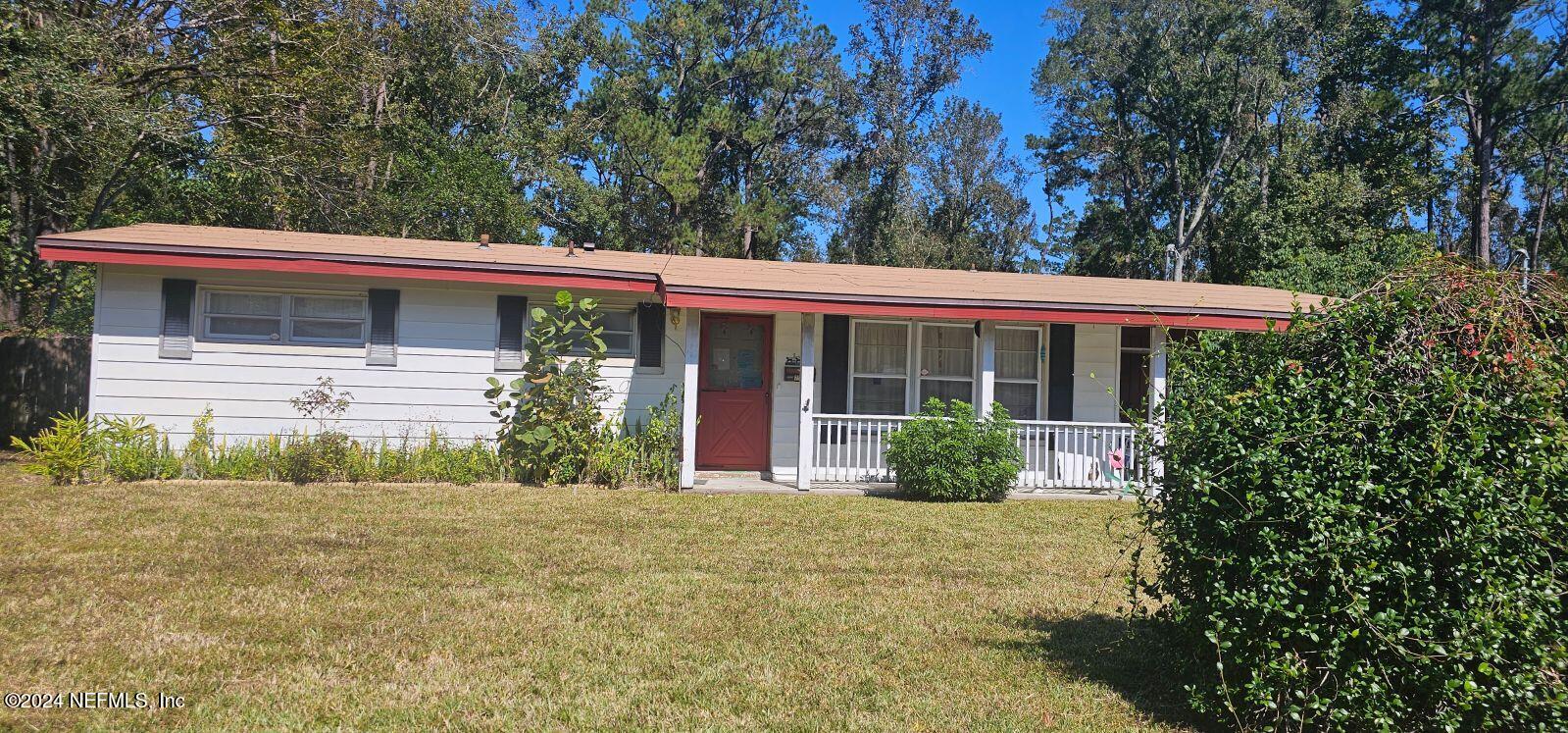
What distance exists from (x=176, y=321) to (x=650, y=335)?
5.61 metres

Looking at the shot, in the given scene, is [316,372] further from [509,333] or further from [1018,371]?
[1018,371]

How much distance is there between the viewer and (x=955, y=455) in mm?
10297

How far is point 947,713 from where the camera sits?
13.3 ft

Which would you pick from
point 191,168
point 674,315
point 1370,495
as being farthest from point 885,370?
point 191,168

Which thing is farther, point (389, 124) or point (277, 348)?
point (389, 124)

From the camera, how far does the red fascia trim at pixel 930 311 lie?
33.8ft

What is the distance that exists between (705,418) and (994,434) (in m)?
3.76

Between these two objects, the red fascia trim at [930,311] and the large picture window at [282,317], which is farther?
the large picture window at [282,317]

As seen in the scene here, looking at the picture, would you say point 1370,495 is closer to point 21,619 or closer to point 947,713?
point 947,713

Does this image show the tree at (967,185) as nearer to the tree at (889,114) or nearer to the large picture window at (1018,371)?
the tree at (889,114)

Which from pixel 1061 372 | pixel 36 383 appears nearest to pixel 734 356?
pixel 1061 372

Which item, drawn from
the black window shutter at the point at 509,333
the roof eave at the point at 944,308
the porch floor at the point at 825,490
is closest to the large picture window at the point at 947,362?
the roof eave at the point at 944,308

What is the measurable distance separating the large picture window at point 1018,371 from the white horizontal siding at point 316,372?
4.54 meters

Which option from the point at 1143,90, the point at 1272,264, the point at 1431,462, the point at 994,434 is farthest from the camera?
the point at 1143,90
